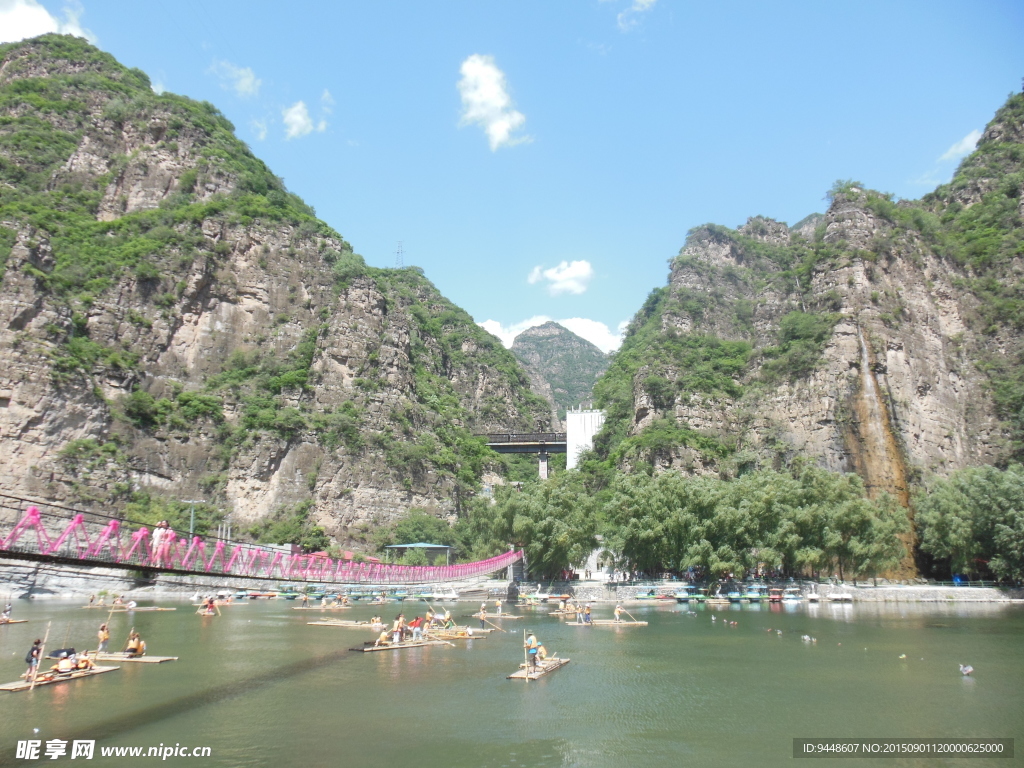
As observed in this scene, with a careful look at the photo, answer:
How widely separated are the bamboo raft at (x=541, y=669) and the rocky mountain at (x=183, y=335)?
44.7 m

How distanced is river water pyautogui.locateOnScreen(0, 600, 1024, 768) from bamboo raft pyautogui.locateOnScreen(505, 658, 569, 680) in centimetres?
51

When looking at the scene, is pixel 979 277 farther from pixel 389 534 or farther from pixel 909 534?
pixel 389 534

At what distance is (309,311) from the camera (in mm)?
81312

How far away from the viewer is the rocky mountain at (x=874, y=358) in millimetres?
67125

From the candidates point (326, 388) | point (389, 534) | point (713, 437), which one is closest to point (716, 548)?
point (713, 437)

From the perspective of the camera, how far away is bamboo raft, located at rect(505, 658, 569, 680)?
22969 mm

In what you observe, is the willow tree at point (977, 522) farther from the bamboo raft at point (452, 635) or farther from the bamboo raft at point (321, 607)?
the bamboo raft at point (321, 607)

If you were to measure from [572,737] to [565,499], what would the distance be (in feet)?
121

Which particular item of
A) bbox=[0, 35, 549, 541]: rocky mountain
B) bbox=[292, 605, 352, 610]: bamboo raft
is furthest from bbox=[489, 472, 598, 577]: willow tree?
bbox=[0, 35, 549, 541]: rocky mountain

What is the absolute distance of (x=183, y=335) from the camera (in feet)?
240

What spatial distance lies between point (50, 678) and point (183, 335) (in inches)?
2272

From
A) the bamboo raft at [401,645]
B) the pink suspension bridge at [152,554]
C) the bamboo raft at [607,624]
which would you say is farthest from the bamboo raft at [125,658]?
the bamboo raft at [607,624]

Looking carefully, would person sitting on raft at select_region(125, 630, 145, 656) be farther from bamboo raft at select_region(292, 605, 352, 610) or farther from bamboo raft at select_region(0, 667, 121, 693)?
bamboo raft at select_region(292, 605, 352, 610)

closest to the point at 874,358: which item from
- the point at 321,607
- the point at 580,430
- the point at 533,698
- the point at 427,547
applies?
the point at 580,430
